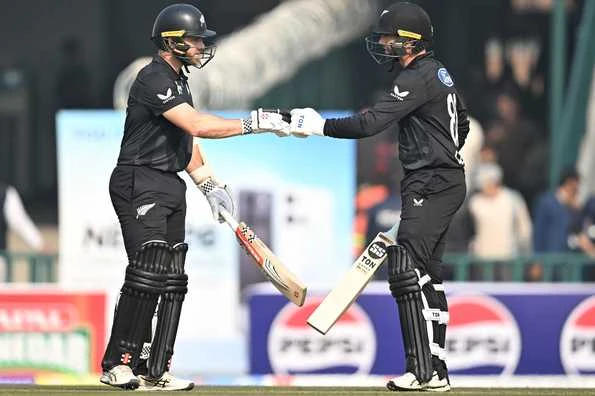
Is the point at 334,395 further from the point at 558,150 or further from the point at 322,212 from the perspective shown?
the point at 558,150

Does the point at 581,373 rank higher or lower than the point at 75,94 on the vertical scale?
lower

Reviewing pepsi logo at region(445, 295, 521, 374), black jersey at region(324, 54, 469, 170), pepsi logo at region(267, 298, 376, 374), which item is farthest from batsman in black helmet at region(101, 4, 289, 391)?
pepsi logo at region(445, 295, 521, 374)

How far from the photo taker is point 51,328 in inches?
669

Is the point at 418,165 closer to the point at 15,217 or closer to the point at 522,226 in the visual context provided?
the point at 15,217

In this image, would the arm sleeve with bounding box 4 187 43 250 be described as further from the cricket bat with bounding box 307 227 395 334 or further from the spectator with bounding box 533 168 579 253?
the cricket bat with bounding box 307 227 395 334

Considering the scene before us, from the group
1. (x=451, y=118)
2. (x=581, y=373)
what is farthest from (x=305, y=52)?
(x=451, y=118)

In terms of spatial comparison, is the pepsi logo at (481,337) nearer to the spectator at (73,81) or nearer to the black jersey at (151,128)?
the black jersey at (151,128)

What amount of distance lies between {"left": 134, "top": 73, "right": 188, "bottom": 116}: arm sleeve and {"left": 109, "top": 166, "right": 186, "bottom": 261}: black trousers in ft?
1.15

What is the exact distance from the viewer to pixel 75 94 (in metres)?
24.7

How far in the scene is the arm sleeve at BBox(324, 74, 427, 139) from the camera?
39.1 feet

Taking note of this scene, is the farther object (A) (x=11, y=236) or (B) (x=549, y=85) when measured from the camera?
(B) (x=549, y=85)

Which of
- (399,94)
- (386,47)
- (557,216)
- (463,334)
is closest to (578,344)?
(463,334)

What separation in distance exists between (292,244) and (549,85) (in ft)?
23.5

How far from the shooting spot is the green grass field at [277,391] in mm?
11875
